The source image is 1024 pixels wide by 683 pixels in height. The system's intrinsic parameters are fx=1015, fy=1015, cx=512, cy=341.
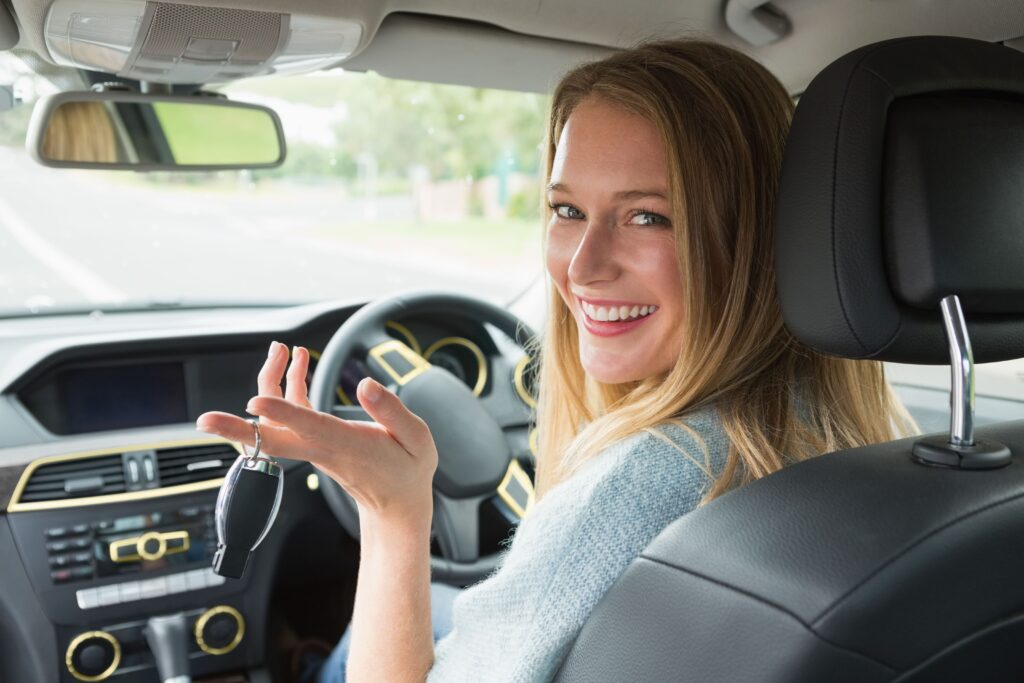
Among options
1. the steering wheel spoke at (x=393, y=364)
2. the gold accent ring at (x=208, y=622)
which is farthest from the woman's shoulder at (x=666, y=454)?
the gold accent ring at (x=208, y=622)

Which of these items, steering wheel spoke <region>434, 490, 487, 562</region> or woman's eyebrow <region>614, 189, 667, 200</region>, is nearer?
woman's eyebrow <region>614, 189, 667, 200</region>

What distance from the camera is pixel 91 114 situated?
2.36 meters

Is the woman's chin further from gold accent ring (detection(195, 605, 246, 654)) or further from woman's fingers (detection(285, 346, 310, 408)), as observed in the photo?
gold accent ring (detection(195, 605, 246, 654))

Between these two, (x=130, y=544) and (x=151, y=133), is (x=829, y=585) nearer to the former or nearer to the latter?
(x=151, y=133)

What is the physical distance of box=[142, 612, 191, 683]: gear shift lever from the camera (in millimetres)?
2725

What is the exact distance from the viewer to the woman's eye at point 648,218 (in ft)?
5.07

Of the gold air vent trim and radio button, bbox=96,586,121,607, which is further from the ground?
the gold air vent trim

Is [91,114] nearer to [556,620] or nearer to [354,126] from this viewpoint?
[556,620]

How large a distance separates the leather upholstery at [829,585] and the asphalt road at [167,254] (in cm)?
202

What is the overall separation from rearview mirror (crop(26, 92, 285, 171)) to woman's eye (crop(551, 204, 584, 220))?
1017 millimetres

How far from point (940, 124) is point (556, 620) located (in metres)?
0.68

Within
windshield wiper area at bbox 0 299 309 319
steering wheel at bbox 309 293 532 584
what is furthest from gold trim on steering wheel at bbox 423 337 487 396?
windshield wiper area at bbox 0 299 309 319

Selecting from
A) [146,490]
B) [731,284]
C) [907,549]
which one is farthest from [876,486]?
[146,490]

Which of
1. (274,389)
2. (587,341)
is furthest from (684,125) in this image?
(274,389)
